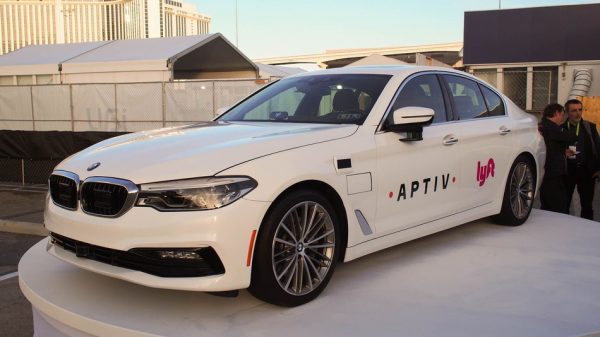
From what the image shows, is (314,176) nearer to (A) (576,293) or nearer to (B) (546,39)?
(A) (576,293)

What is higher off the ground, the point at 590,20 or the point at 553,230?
the point at 590,20

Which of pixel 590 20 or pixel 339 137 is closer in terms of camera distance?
pixel 339 137

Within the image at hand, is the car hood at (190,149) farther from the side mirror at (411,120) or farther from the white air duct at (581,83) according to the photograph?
the white air duct at (581,83)

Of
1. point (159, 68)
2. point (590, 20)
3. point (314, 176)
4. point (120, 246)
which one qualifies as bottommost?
point (120, 246)

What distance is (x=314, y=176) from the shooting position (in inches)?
136

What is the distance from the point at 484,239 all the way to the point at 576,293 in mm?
1317

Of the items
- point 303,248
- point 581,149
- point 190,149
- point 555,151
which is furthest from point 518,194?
point 190,149

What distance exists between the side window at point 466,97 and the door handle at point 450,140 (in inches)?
13.2

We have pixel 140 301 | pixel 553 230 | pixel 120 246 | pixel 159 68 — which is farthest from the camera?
pixel 159 68

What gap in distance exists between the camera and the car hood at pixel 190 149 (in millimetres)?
3166

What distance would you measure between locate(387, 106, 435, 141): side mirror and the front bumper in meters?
1.30

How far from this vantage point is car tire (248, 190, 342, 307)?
3.24m

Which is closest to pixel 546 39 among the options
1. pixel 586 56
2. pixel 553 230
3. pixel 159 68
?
pixel 586 56

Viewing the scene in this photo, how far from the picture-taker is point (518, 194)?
18.1ft
